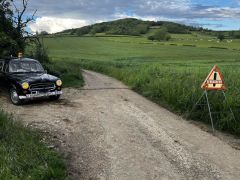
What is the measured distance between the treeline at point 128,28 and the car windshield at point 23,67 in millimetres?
83536

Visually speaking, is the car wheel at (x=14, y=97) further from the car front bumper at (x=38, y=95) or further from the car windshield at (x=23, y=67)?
the car windshield at (x=23, y=67)

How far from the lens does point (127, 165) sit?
22.6ft

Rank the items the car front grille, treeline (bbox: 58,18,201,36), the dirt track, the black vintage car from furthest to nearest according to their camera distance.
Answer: treeline (bbox: 58,18,201,36) < the car front grille < the black vintage car < the dirt track

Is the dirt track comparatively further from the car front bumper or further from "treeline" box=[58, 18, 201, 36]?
"treeline" box=[58, 18, 201, 36]

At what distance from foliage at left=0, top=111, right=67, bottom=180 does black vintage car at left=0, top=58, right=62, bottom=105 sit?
16.4ft

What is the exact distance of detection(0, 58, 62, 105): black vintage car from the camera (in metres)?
12.8

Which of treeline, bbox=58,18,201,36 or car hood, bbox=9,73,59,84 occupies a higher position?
treeline, bbox=58,18,201,36

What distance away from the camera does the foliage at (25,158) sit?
18.7 ft

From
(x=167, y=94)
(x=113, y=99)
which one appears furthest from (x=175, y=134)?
(x=113, y=99)

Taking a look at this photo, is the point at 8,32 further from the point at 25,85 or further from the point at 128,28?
the point at 128,28

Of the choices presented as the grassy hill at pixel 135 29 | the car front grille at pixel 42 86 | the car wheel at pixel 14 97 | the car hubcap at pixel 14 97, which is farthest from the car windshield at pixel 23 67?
the grassy hill at pixel 135 29

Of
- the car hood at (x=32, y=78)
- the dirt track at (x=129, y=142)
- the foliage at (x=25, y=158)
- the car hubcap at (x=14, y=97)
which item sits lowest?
the dirt track at (x=129, y=142)

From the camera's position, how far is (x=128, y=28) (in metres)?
102

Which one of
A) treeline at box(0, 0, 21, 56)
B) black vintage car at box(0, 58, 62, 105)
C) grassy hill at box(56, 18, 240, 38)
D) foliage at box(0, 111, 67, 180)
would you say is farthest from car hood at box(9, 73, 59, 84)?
grassy hill at box(56, 18, 240, 38)
